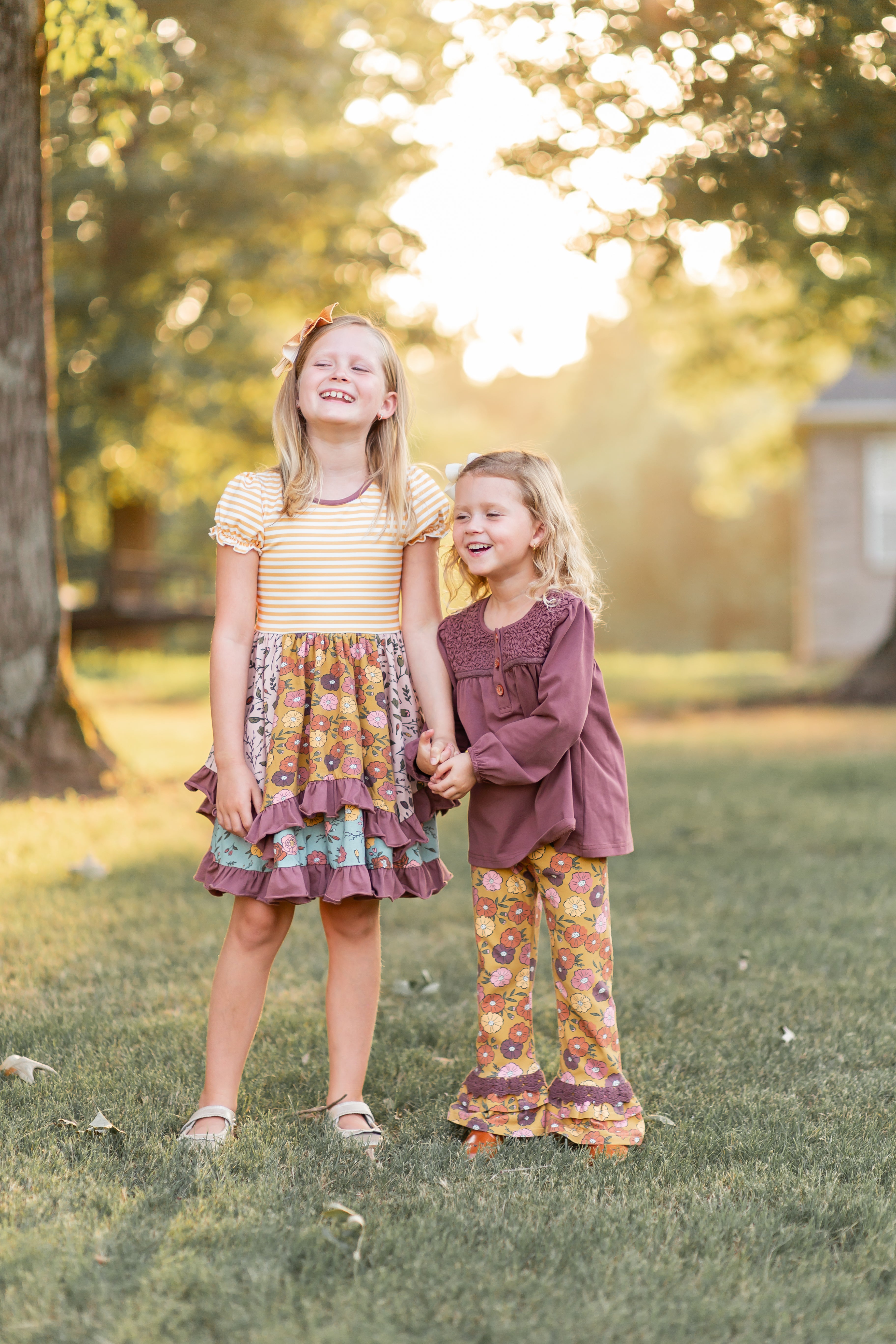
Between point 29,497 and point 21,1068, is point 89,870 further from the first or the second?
point 29,497

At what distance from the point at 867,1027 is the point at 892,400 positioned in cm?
1852

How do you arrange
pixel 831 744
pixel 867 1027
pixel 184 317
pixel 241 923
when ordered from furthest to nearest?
pixel 184 317 → pixel 831 744 → pixel 867 1027 → pixel 241 923

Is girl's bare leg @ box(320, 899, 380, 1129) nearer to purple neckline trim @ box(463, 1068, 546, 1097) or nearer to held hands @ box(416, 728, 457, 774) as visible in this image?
purple neckline trim @ box(463, 1068, 546, 1097)

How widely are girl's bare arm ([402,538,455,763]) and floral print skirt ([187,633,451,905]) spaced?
0.07 metres

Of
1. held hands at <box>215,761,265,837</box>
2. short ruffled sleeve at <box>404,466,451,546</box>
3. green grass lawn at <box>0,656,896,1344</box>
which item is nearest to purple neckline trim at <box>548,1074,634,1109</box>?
green grass lawn at <box>0,656,896,1344</box>

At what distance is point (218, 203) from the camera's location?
1312 centimetres

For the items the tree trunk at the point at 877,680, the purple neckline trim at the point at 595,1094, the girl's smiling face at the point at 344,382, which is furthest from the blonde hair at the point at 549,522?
the tree trunk at the point at 877,680

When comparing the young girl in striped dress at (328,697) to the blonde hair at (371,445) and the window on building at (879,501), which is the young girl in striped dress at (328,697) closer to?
the blonde hair at (371,445)

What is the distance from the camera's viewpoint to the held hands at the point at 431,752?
2.68 m

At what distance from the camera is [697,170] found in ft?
23.1

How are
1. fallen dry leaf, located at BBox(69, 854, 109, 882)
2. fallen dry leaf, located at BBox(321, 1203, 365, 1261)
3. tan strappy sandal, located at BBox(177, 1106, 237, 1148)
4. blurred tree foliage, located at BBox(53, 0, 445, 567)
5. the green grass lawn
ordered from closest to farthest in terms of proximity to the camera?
the green grass lawn < fallen dry leaf, located at BBox(321, 1203, 365, 1261) < tan strappy sandal, located at BBox(177, 1106, 237, 1148) < fallen dry leaf, located at BBox(69, 854, 109, 882) < blurred tree foliage, located at BBox(53, 0, 445, 567)

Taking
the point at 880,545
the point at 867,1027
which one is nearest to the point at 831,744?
the point at 867,1027

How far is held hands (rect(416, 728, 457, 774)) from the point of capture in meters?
2.68

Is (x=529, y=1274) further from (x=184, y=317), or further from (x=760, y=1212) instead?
(x=184, y=317)
